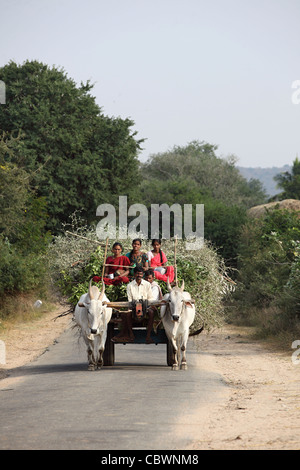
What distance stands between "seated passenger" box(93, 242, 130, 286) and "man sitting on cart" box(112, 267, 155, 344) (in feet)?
0.98

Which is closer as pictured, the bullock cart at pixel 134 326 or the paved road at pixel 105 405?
the paved road at pixel 105 405

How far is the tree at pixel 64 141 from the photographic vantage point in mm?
33094

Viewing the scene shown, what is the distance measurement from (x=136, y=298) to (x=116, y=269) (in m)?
0.75

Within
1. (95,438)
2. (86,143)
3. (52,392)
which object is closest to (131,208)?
(86,143)

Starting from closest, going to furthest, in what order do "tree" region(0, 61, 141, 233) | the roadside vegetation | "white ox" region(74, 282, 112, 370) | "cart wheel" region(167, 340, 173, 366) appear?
"white ox" region(74, 282, 112, 370)
"cart wheel" region(167, 340, 173, 366)
the roadside vegetation
"tree" region(0, 61, 141, 233)

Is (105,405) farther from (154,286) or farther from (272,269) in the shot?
(272,269)

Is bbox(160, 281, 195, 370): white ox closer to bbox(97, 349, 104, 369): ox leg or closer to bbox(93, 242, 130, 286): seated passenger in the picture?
bbox(93, 242, 130, 286): seated passenger

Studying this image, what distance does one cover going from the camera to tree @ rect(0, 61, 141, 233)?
3309 centimetres

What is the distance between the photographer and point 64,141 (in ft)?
109

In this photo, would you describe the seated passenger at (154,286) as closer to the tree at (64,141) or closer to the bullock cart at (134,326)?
the bullock cart at (134,326)

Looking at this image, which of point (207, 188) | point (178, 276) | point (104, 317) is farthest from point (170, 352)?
point (207, 188)

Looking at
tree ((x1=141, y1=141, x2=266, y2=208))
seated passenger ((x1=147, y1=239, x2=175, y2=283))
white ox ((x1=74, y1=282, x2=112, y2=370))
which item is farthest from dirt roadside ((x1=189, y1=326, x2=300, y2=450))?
tree ((x1=141, y1=141, x2=266, y2=208))

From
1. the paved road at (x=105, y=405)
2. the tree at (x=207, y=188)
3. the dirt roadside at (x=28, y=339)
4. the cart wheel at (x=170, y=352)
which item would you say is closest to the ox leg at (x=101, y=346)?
the paved road at (x=105, y=405)

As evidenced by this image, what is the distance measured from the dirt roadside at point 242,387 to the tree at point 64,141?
11495 millimetres
